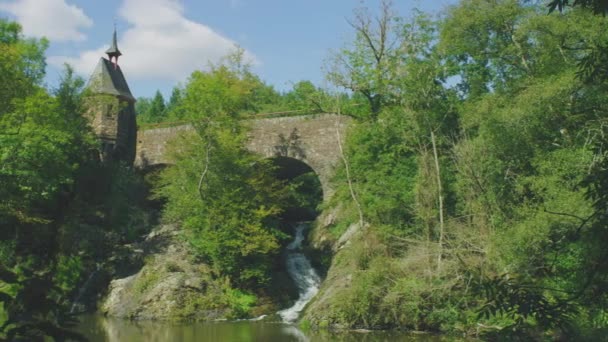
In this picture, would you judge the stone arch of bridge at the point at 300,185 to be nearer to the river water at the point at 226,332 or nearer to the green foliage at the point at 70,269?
the river water at the point at 226,332

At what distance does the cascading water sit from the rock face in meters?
2.61

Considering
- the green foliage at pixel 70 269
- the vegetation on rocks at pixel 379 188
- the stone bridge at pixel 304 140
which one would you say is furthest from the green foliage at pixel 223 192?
the green foliage at pixel 70 269

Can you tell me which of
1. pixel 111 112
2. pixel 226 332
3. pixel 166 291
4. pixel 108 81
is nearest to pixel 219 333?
pixel 226 332

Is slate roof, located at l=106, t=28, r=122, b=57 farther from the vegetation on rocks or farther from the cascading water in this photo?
the cascading water

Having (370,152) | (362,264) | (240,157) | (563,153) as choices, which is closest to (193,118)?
(240,157)

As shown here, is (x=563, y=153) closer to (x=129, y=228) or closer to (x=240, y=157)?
(x=240, y=157)

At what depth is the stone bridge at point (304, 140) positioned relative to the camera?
Answer: 2906 centimetres

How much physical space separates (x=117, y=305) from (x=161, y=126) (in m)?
12.3

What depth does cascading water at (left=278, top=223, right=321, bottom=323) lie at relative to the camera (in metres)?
22.8

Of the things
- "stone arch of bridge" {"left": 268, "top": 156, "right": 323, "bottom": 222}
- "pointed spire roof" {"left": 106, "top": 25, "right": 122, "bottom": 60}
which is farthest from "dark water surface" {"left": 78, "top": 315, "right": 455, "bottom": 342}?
"pointed spire roof" {"left": 106, "top": 25, "right": 122, "bottom": 60}

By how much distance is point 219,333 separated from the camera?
17891 mm

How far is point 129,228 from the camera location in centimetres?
2784

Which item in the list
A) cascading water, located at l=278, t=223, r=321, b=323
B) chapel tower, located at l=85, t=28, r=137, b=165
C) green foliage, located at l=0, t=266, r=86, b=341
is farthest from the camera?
chapel tower, located at l=85, t=28, r=137, b=165

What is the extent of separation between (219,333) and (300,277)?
7.92 m
